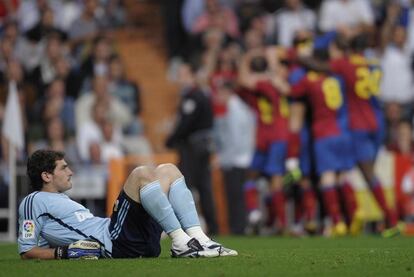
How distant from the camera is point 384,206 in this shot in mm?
15016

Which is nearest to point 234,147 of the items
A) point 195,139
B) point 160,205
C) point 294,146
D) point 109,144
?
point 195,139

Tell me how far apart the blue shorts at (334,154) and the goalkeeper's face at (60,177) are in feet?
24.5

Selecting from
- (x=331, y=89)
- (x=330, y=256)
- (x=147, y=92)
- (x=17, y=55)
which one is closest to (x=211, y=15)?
(x=147, y=92)

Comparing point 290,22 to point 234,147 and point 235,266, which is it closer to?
point 234,147

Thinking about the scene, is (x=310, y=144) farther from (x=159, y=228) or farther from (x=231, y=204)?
→ (x=159, y=228)

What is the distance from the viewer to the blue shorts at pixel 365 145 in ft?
51.4

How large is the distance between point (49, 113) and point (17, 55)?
2.26 metres

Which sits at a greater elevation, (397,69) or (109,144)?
(397,69)

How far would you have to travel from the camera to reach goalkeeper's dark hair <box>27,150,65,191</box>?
853 centimetres

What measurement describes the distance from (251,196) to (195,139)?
4.29 feet

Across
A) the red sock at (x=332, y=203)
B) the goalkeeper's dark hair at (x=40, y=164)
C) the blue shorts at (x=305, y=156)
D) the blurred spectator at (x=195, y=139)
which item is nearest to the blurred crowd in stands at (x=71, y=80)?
the blurred spectator at (x=195, y=139)

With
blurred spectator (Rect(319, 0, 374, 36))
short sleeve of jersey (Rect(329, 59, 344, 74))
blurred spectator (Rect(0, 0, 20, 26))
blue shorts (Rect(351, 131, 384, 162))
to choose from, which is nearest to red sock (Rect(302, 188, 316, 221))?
blue shorts (Rect(351, 131, 384, 162))

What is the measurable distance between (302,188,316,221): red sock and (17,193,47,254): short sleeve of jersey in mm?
8040

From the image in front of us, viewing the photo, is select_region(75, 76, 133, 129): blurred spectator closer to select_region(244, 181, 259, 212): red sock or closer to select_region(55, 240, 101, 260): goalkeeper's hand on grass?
select_region(244, 181, 259, 212): red sock
